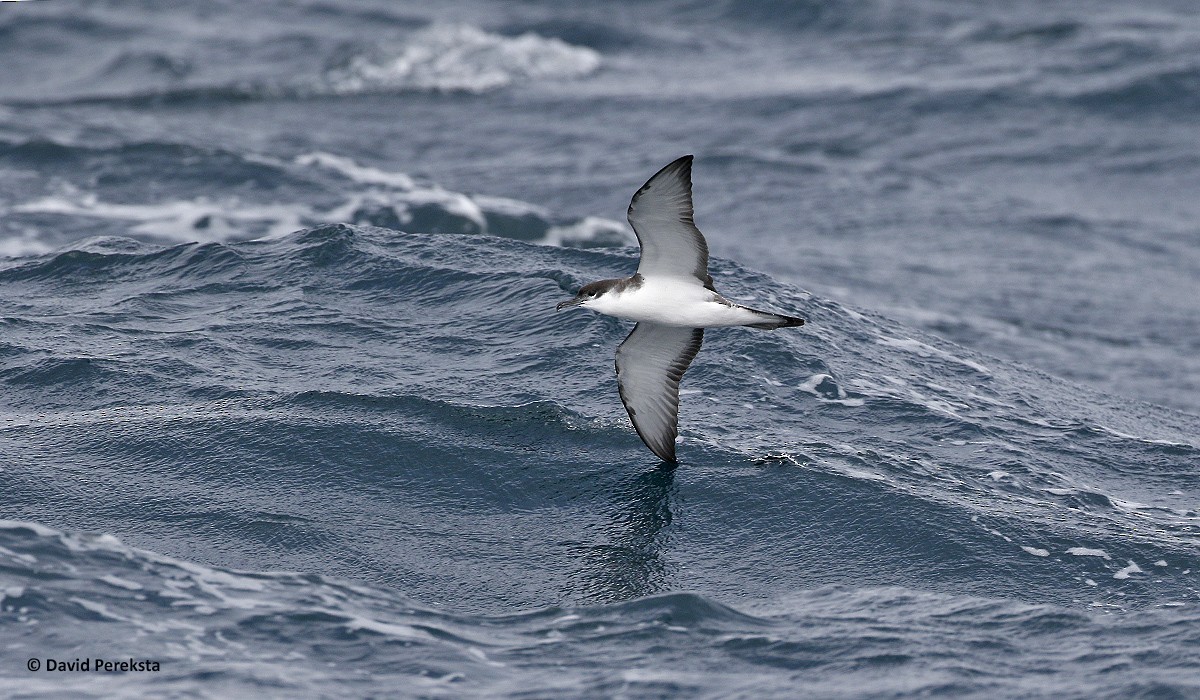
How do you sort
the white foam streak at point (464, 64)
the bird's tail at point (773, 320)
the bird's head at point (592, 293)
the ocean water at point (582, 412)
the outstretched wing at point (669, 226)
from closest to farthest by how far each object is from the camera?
the ocean water at point (582, 412), the outstretched wing at point (669, 226), the bird's tail at point (773, 320), the bird's head at point (592, 293), the white foam streak at point (464, 64)

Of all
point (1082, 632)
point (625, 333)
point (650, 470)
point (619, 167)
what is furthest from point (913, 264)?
point (1082, 632)

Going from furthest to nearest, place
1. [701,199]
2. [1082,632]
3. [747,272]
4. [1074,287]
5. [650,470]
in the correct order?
[701,199] → [1074,287] → [747,272] → [650,470] → [1082,632]

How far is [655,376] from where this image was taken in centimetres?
1328

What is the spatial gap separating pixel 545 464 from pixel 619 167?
55.1 ft

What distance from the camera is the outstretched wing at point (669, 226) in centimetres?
1155

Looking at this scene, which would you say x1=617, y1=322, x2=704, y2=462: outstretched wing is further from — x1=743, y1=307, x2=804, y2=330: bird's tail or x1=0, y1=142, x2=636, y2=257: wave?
x1=0, y1=142, x2=636, y2=257: wave

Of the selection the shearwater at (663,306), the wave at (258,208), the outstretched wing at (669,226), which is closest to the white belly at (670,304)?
the shearwater at (663,306)

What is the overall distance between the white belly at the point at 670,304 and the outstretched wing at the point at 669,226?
0.12m

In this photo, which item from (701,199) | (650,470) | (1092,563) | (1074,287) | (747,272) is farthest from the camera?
(701,199)

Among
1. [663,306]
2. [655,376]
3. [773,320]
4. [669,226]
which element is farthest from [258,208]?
[773,320]

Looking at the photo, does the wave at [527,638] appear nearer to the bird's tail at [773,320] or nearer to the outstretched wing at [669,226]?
the bird's tail at [773,320]

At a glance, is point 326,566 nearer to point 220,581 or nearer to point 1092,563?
point 220,581

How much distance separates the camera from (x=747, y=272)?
18.4 metres

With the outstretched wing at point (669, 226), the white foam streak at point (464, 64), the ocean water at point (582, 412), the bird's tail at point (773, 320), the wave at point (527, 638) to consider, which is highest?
the white foam streak at point (464, 64)
